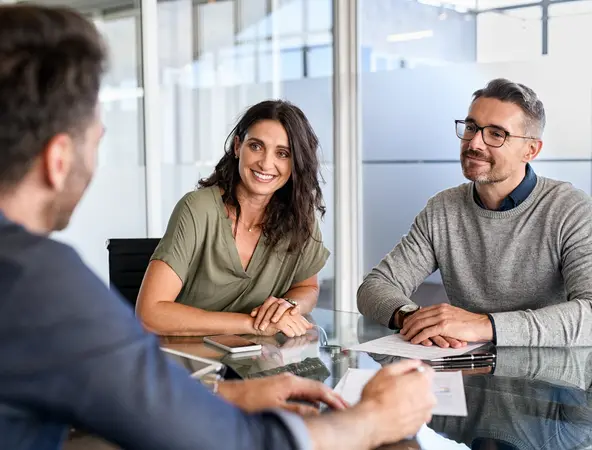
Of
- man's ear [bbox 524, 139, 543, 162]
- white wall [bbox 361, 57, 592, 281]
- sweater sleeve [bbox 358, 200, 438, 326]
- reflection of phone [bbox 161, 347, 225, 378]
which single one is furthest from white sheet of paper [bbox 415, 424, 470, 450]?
white wall [bbox 361, 57, 592, 281]

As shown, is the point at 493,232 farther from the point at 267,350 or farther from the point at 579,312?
the point at 267,350

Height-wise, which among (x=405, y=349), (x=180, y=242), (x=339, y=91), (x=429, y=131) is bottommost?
(x=405, y=349)

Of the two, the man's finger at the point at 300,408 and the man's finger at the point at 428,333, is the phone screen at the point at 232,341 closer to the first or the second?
the man's finger at the point at 428,333

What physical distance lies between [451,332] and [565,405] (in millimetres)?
548

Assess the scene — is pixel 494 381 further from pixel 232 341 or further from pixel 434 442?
pixel 232 341

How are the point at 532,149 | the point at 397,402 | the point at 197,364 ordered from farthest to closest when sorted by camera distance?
the point at 532,149 → the point at 197,364 → the point at 397,402

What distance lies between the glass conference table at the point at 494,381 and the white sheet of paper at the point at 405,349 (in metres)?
0.05

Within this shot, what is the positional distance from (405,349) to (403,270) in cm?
64

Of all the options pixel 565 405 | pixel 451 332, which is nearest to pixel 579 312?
pixel 451 332

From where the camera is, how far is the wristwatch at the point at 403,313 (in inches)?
91.1

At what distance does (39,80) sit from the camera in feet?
2.95

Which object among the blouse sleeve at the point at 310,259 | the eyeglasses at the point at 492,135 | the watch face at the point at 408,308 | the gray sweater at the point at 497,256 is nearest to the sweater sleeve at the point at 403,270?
the gray sweater at the point at 497,256

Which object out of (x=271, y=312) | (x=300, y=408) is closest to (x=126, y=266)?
(x=271, y=312)

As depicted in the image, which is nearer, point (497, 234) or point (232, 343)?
point (232, 343)
